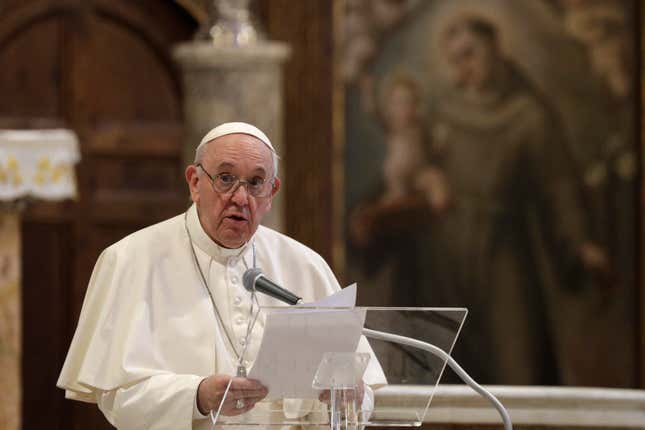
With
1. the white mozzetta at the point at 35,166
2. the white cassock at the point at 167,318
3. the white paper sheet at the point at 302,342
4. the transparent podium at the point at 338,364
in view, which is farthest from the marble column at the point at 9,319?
the white paper sheet at the point at 302,342

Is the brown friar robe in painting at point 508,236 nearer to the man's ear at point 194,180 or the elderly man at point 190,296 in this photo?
the elderly man at point 190,296

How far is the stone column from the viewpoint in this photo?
7262 mm

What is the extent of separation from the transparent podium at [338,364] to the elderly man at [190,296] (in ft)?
0.50

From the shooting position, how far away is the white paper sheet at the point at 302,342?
315 centimetres

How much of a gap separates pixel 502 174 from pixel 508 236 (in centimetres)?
38

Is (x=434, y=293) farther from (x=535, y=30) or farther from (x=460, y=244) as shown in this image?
(x=535, y=30)

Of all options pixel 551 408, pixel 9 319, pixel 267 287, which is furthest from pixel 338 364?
pixel 9 319

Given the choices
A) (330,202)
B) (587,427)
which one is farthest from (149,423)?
(330,202)

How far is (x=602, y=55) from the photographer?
8180 millimetres

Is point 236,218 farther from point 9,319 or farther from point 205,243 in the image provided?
point 9,319

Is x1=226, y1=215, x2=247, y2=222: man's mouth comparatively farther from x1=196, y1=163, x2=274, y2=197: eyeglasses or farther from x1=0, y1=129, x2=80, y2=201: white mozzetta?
x1=0, y1=129, x2=80, y2=201: white mozzetta

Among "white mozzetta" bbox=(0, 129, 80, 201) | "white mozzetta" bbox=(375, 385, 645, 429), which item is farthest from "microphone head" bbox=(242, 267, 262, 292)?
"white mozzetta" bbox=(0, 129, 80, 201)

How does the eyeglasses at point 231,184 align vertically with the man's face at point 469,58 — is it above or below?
below

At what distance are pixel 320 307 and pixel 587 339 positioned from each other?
5.37 meters
